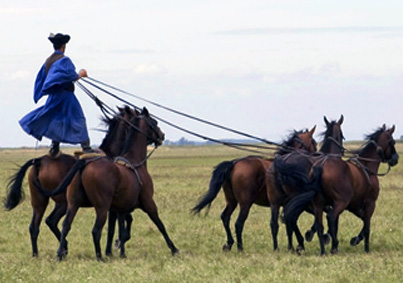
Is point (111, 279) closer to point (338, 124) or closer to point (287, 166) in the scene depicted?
point (287, 166)

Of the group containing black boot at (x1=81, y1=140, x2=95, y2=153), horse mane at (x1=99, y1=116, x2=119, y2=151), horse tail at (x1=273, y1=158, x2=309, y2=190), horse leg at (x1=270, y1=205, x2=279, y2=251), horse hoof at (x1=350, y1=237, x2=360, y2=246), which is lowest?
horse hoof at (x1=350, y1=237, x2=360, y2=246)

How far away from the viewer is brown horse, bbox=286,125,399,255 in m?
12.4

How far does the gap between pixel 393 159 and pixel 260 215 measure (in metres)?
5.89

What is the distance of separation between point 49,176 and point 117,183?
102 centimetres

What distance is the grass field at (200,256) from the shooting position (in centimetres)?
966

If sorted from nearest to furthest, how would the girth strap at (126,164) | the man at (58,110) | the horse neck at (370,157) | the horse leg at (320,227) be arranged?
the man at (58,110) → the girth strap at (126,164) → the horse leg at (320,227) → the horse neck at (370,157)

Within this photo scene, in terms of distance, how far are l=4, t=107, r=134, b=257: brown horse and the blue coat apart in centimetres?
34

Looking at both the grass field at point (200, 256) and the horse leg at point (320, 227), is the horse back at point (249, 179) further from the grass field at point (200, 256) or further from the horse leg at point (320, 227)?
the horse leg at point (320, 227)

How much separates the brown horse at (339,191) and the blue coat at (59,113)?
332cm

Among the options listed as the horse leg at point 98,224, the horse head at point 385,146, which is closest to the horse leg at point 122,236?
the horse leg at point 98,224

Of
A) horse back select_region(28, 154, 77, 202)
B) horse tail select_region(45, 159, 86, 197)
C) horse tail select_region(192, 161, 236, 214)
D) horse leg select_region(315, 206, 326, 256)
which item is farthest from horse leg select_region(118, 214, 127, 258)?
horse leg select_region(315, 206, 326, 256)

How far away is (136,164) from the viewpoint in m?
12.3

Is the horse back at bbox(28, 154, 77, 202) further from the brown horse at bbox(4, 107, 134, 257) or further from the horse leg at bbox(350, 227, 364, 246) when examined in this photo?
the horse leg at bbox(350, 227, 364, 246)

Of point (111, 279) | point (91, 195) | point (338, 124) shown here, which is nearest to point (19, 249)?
point (91, 195)
